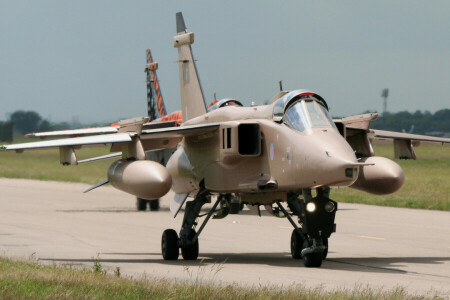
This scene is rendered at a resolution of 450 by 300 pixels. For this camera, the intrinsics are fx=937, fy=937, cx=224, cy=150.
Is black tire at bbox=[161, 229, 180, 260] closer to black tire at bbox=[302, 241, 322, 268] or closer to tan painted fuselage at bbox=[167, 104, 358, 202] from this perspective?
tan painted fuselage at bbox=[167, 104, 358, 202]

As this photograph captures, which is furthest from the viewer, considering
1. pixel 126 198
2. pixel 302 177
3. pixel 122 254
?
pixel 126 198

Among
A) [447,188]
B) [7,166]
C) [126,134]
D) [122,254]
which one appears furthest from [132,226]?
[7,166]

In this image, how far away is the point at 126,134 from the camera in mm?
17625

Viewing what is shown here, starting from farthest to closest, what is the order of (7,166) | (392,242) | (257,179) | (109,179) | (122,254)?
(7,166) → (392,242) → (122,254) → (109,179) → (257,179)

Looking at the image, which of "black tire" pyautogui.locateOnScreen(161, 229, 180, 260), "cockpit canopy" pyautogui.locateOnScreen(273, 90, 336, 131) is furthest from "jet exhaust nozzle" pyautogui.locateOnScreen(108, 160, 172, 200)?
"cockpit canopy" pyautogui.locateOnScreen(273, 90, 336, 131)

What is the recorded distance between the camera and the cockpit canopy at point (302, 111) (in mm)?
15734

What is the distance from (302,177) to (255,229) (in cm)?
961

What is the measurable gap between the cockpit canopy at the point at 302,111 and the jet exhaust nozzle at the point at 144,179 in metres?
2.22

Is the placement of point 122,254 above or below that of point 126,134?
below

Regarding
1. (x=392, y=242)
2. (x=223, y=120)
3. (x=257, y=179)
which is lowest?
(x=392, y=242)

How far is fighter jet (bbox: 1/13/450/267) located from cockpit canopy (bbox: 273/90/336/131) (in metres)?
0.02

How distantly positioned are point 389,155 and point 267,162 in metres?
51.3

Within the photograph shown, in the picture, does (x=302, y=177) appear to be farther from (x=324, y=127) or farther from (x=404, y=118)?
(x=404, y=118)

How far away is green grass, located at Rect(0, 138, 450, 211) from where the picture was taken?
1368 inches
